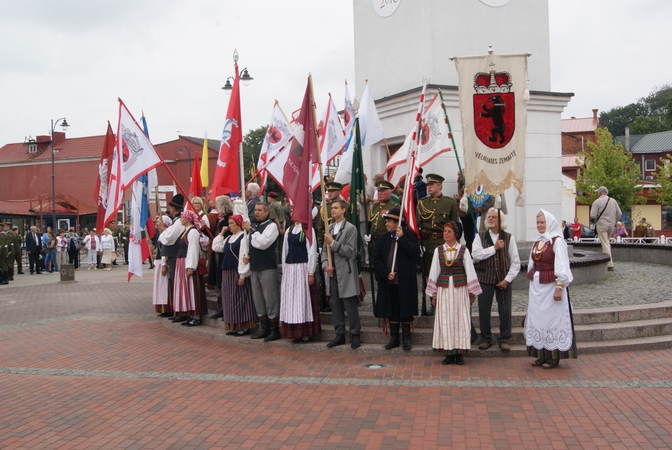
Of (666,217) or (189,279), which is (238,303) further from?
(666,217)

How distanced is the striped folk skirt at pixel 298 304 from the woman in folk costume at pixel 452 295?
177cm

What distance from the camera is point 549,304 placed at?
270 inches

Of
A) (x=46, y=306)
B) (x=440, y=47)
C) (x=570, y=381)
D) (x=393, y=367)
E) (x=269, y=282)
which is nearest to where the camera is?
(x=570, y=381)

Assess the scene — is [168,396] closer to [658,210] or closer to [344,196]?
[344,196]

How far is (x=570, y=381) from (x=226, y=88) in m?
13.1

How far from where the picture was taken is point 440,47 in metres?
11.6

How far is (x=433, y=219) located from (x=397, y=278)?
1076 mm

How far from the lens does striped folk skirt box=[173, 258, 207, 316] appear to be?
984cm

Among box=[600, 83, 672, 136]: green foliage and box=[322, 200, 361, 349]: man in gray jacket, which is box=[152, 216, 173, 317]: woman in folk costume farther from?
box=[600, 83, 672, 136]: green foliage

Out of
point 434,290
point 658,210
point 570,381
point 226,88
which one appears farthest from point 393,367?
point 658,210

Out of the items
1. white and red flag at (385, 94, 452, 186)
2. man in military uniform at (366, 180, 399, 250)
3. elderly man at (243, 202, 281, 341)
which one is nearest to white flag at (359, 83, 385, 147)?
white and red flag at (385, 94, 452, 186)

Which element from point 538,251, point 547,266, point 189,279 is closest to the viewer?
point 547,266

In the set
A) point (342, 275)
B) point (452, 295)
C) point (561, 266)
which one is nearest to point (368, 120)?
point (342, 275)

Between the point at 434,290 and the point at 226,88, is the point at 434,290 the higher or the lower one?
the lower one
